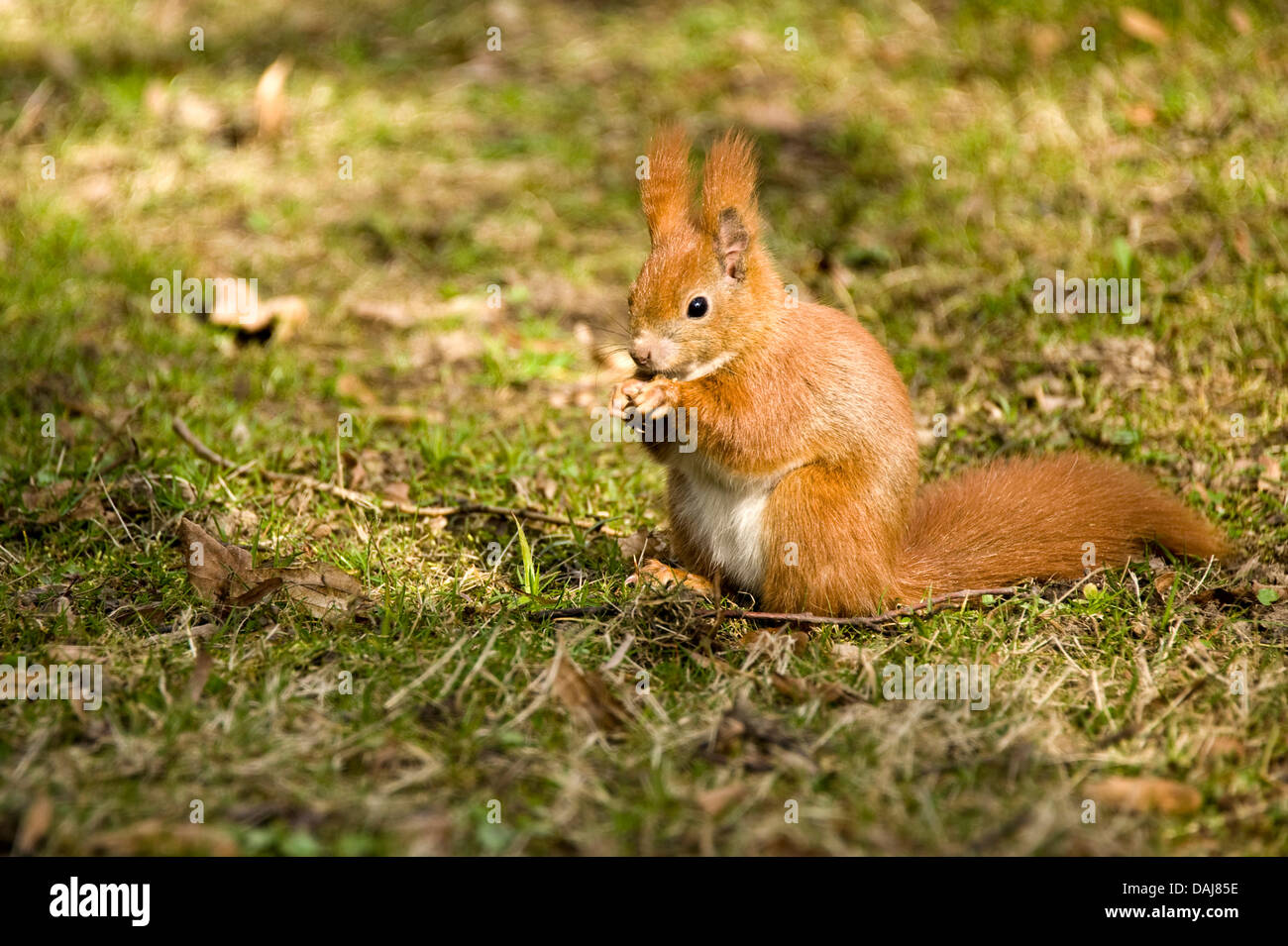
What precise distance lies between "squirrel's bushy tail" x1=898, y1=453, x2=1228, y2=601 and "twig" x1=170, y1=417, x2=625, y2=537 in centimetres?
86

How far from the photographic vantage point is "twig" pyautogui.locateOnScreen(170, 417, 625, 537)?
326cm

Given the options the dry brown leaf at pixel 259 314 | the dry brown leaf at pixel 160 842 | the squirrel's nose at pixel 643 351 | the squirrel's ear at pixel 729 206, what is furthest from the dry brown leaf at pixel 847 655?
the dry brown leaf at pixel 259 314

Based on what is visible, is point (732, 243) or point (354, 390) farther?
point (354, 390)

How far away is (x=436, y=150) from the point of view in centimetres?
545

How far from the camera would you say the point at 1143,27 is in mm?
5355

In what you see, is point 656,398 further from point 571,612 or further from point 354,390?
point 354,390

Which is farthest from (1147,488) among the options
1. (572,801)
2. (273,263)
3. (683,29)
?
(683,29)

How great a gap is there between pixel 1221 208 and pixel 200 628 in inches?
140

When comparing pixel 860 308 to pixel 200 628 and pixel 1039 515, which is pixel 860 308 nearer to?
pixel 1039 515

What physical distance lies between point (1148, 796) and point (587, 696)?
1.00m

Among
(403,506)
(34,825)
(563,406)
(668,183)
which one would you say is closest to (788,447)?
(668,183)

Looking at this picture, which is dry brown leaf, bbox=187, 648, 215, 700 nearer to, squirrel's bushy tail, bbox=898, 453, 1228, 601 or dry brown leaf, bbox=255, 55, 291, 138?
squirrel's bushy tail, bbox=898, 453, 1228, 601

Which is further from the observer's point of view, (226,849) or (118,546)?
(118,546)

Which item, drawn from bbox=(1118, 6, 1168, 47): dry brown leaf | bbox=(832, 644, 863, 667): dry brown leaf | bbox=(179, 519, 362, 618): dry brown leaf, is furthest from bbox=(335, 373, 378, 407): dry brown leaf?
bbox=(1118, 6, 1168, 47): dry brown leaf
